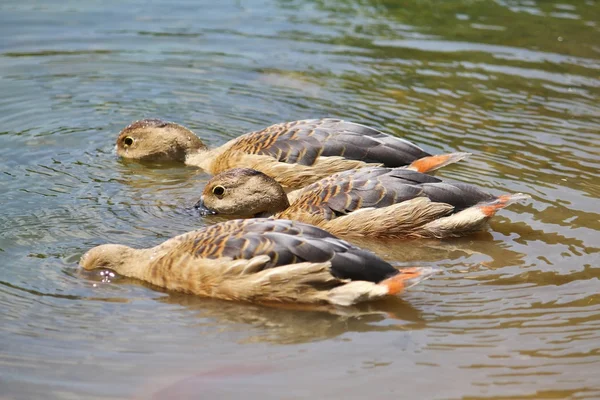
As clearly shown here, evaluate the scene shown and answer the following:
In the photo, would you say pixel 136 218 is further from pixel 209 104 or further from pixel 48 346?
pixel 209 104

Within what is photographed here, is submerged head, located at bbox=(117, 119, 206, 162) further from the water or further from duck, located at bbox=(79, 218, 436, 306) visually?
duck, located at bbox=(79, 218, 436, 306)

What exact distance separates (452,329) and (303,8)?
34.1 ft

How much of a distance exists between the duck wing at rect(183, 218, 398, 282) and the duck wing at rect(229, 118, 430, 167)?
276 centimetres

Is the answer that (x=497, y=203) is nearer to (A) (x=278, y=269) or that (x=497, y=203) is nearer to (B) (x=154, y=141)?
(A) (x=278, y=269)

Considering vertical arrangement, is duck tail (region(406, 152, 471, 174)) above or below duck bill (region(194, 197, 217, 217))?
above

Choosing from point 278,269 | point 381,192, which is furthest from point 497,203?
point 278,269

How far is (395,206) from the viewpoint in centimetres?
949

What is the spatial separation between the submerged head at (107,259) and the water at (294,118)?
0.45 feet

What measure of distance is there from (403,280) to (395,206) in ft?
5.46

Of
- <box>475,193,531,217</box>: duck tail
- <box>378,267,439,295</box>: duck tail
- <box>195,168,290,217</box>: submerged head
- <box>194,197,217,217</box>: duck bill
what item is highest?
<box>475,193,531,217</box>: duck tail

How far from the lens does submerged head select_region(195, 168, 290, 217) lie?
10336mm

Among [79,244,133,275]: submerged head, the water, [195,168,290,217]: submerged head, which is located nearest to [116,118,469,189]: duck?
the water

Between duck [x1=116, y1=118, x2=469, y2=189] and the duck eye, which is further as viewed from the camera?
duck [x1=116, y1=118, x2=469, y2=189]

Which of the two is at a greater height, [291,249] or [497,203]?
[291,249]
